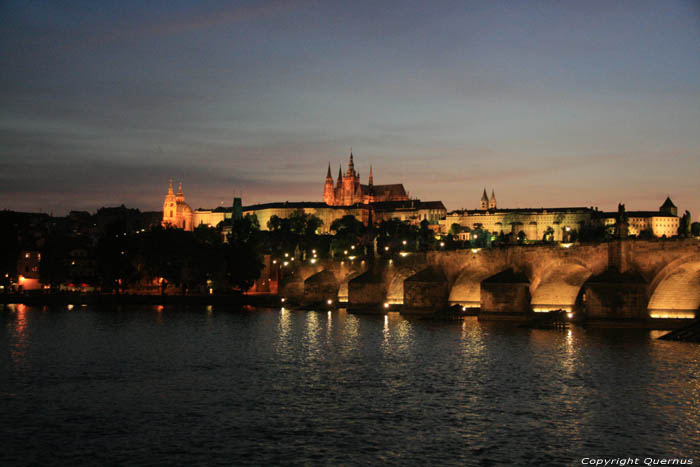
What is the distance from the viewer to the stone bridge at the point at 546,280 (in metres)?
42.0

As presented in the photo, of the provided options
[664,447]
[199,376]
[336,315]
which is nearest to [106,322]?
[336,315]

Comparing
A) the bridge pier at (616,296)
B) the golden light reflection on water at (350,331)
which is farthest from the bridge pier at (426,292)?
the bridge pier at (616,296)

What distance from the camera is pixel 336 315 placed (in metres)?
64.0

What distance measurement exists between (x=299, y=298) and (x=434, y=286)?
24276 millimetres

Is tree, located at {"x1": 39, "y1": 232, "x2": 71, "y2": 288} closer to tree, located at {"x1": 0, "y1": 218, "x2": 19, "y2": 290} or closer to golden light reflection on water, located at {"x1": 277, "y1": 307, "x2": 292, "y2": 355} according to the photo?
tree, located at {"x1": 0, "y1": 218, "x2": 19, "y2": 290}

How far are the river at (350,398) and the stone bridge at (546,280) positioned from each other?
8.64 ft

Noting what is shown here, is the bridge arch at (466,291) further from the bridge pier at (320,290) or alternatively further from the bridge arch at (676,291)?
the bridge pier at (320,290)

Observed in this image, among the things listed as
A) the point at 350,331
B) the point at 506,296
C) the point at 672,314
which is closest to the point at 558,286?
the point at 506,296

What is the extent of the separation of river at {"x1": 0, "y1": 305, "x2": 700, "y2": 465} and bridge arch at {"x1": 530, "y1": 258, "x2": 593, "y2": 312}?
173 inches

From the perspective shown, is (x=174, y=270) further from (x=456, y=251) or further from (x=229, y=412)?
(x=229, y=412)

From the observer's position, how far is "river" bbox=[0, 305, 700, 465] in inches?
776

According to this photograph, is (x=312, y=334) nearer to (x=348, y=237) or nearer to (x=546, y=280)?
(x=546, y=280)

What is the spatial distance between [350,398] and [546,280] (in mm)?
25960

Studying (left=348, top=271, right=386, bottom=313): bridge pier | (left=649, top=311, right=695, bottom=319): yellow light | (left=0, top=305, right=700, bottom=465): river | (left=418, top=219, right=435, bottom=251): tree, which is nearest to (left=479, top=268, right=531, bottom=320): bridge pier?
(left=0, top=305, right=700, bottom=465): river
